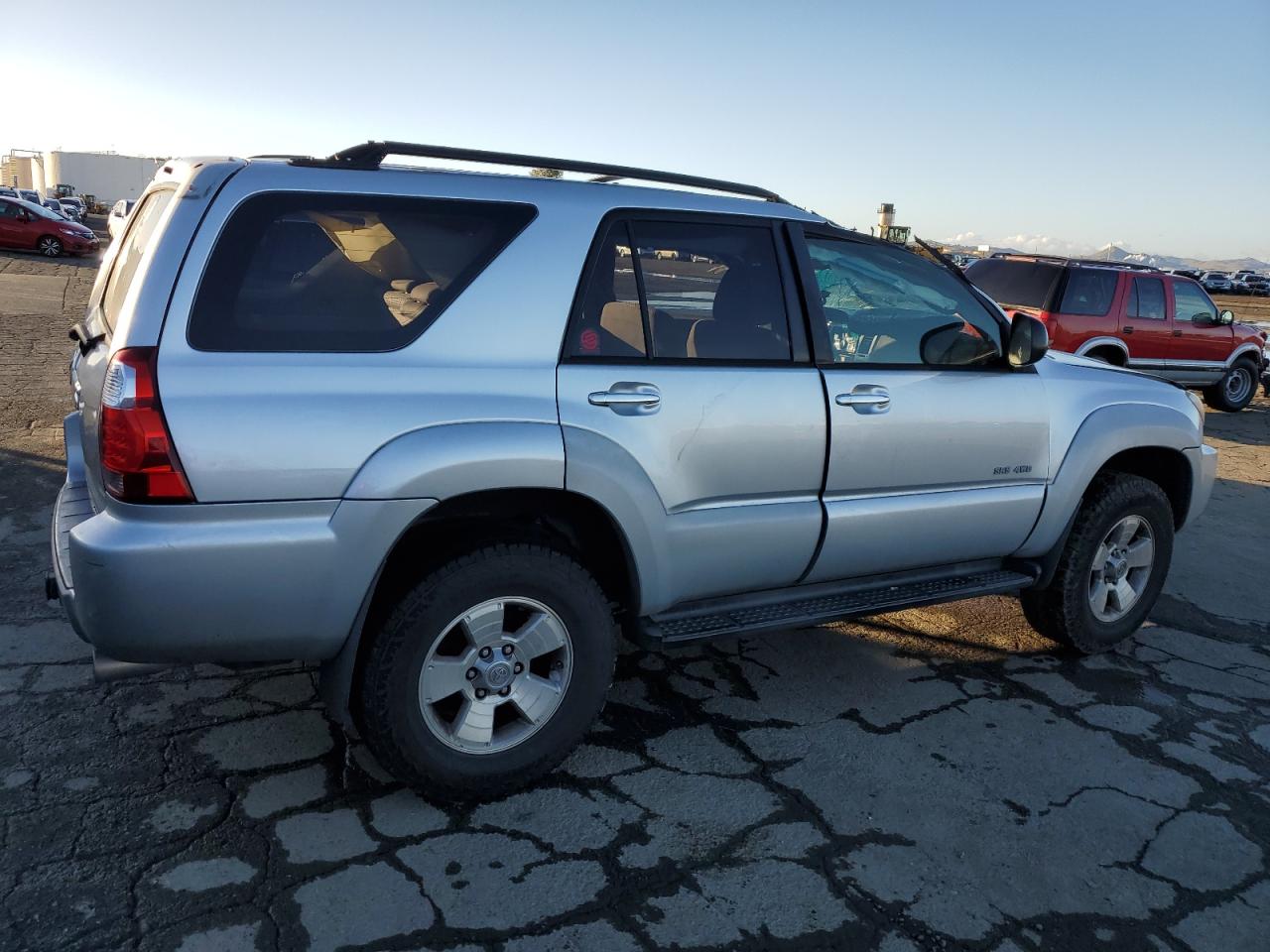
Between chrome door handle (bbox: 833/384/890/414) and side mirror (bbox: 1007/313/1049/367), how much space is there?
71 cm

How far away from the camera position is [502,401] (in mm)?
2955

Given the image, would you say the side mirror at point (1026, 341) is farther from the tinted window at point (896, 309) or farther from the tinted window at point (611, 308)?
the tinted window at point (611, 308)

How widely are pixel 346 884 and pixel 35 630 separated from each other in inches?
86.6

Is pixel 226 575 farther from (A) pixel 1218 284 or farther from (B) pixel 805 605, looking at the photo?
(A) pixel 1218 284

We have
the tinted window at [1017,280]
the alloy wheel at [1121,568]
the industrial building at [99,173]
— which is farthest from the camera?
the industrial building at [99,173]

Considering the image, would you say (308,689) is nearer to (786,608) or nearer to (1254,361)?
(786,608)

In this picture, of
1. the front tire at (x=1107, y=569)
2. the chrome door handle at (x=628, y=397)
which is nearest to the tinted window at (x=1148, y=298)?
the front tire at (x=1107, y=569)

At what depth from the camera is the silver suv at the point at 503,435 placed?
2645 millimetres

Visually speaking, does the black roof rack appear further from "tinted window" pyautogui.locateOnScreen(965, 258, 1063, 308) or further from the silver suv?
the silver suv

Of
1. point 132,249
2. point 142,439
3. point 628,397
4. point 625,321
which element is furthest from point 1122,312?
point 142,439

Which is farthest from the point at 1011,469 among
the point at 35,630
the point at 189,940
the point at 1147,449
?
the point at 35,630

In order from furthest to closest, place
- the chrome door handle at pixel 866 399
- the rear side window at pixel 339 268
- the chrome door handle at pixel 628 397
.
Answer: the chrome door handle at pixel 866 399 < the chrome door handle at pixel 628 397 < the rear side window at pixel 339 268

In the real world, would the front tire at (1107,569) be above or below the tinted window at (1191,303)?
below

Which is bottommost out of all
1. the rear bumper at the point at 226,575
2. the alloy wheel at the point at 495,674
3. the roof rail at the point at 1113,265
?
the alloy wheel at the point at 495,674
